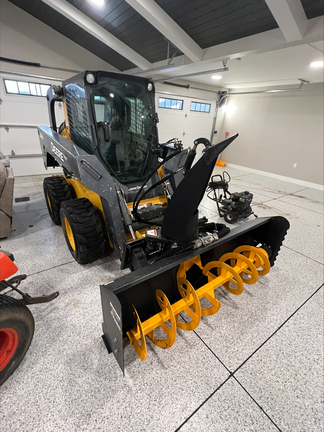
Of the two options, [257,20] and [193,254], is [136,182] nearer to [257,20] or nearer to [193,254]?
[193,254]

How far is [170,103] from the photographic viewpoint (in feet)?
22.4

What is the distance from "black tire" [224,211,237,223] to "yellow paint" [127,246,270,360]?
1.54 meters

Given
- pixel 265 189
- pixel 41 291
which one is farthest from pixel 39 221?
pixel 265 189

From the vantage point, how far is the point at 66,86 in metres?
2.25

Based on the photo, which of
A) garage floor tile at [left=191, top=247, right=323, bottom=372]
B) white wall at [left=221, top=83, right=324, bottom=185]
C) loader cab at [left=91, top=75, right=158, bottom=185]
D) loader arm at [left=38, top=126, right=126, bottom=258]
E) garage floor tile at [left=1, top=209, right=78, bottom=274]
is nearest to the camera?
garage floor tile at [left=191, top=247, right=323, bottom=372]

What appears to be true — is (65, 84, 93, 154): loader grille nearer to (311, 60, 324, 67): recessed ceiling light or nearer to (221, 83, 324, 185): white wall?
(311, 60, 324, 67): recessed ceiling light

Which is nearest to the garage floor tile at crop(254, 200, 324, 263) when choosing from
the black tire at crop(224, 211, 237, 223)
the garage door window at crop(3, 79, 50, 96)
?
the black tire at crop(224, 211, 237, 223)

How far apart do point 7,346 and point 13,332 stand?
0.40ft

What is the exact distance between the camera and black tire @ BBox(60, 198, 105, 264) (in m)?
1.87

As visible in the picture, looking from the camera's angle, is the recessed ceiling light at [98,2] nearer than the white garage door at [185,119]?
Yes

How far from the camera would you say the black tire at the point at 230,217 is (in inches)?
131

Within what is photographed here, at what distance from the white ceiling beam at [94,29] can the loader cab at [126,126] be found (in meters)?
2.66

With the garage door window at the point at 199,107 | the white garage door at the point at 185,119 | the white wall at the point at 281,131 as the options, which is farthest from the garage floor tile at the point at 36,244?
the white wall at the point at 281,131

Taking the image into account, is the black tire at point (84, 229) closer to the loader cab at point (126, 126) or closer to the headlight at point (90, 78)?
the loader cab at point (126, 126)
